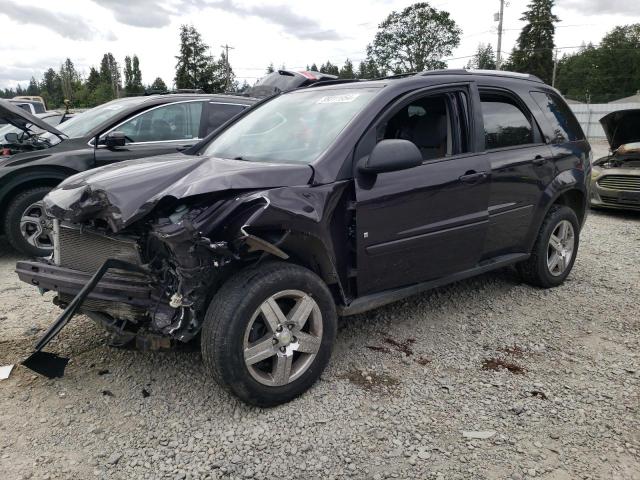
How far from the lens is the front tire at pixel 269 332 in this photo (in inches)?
101

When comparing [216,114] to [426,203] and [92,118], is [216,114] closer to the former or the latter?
[92,118]

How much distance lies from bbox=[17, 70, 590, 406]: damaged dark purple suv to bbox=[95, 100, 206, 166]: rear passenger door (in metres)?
2.10

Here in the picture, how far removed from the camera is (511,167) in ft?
13.1

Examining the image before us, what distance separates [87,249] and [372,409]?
1.86m

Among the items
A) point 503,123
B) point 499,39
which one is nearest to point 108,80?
point 499,39

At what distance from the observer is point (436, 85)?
3.61 m

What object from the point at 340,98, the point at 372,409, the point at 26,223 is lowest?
the point at 372,409

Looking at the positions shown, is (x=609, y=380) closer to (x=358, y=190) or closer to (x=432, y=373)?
(x=432, y=373)

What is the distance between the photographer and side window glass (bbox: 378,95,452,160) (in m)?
3.62

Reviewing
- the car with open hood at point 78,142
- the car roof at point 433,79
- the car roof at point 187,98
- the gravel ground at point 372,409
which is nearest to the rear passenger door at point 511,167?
the car roof at point 433,79

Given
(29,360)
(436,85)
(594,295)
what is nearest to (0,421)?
(29,360)

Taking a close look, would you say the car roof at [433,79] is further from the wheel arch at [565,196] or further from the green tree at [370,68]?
the green tree at [370,68]

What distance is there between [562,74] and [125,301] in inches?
3578

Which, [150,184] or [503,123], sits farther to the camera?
[503,123]
